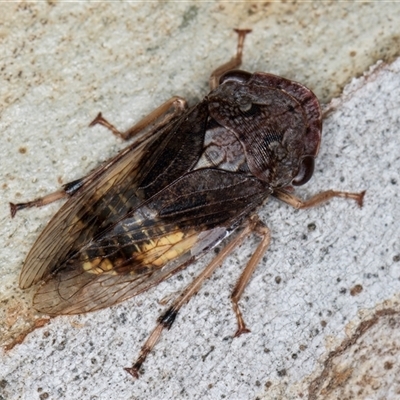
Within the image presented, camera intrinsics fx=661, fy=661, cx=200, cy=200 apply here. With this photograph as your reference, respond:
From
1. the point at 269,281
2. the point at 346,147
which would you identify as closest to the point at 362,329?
the point at 269,281

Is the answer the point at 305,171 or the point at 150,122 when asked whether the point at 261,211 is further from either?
the point at 150,122

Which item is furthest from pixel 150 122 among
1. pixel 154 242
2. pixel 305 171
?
pixel 305 171

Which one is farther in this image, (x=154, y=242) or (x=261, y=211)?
(x=261, y=211)

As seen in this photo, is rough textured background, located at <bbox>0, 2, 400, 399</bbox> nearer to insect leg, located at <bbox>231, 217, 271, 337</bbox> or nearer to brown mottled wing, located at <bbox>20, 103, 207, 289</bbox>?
insect leg, located at <bbox>231, 217, 271, 337</bbox>

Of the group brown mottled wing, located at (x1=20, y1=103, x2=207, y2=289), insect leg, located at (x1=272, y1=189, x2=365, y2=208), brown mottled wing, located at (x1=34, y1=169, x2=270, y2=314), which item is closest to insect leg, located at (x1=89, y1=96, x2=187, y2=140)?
brown mottled wing, located at (x1=20, y1=103, x2=207, y2=289)

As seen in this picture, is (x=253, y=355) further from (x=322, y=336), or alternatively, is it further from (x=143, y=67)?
(x=143, y=67)

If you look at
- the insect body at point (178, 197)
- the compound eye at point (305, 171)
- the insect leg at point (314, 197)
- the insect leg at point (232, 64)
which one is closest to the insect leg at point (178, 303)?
the insect body at point (178, 197)

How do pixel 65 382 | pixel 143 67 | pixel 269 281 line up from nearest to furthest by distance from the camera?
pixel 65 382 < pixel 269 281 < pixel 143 67
